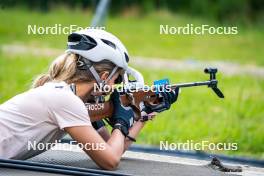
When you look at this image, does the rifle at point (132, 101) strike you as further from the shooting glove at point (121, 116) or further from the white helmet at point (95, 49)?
the white helmet at point (95, 49)

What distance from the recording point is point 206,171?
15.0 feet

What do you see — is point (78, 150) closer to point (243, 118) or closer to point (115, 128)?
point (115, 128)

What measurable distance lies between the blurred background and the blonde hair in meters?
3.28

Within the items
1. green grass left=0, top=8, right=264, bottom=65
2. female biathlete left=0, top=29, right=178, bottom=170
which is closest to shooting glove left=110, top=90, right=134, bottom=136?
female biathlete left=0, top=29, right=178, bottom=170

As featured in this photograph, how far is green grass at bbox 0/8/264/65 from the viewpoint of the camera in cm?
1650

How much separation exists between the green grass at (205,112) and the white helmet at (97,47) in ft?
8.39

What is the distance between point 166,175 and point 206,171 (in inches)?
14.9

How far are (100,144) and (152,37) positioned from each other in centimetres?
1463

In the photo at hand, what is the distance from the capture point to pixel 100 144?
4152 mm

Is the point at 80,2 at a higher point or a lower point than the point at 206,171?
higher

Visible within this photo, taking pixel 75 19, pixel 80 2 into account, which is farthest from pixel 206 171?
pixel 80 2

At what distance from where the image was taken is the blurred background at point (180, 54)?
919 cm

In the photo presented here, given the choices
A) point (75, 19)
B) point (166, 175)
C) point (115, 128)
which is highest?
point (75, 19)

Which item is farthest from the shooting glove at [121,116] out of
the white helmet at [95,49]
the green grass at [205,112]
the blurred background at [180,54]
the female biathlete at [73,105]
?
the blurred background at [180,54]
